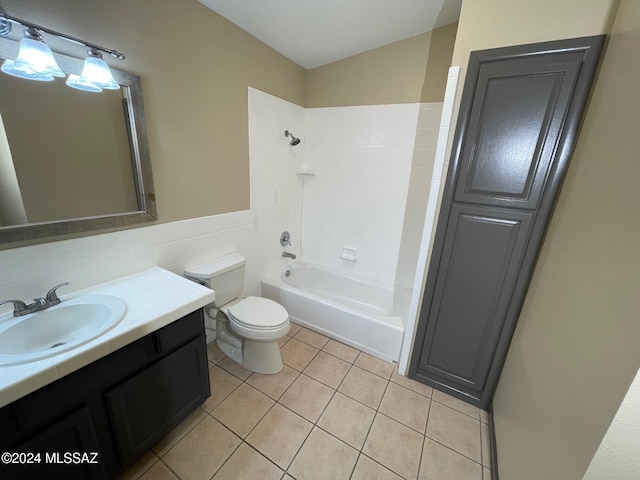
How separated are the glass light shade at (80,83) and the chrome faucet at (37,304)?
893 mm

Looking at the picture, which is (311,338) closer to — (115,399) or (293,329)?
(293,329)

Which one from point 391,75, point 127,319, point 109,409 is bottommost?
point 109,409

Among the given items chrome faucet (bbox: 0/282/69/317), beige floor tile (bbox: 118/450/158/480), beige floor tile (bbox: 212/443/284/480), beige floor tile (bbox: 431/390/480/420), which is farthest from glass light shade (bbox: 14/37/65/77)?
beige floor tile (bbox: 431/390/480/420)

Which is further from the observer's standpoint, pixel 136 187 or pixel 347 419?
pixel 347 419

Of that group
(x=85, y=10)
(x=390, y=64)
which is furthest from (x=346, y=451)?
(x=390, y=64)

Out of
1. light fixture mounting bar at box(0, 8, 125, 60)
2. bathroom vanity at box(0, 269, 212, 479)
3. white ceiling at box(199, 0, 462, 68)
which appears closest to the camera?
bathroom vanity at box(0, 269, 212, 479)

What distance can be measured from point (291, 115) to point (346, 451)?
2574 mm

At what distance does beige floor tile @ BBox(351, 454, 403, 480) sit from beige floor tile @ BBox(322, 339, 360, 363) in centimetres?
71

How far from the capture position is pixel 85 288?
1280mm

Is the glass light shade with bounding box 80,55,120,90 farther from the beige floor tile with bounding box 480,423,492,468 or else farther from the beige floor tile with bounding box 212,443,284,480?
the beige floor tile with bounding box 480,423,492,468

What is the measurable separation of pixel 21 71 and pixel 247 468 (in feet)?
6.50

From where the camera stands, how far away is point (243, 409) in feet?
5.09

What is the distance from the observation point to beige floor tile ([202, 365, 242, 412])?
159 centimetres

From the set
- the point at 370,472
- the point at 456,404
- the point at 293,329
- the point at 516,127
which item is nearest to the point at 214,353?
the point at 293,329
